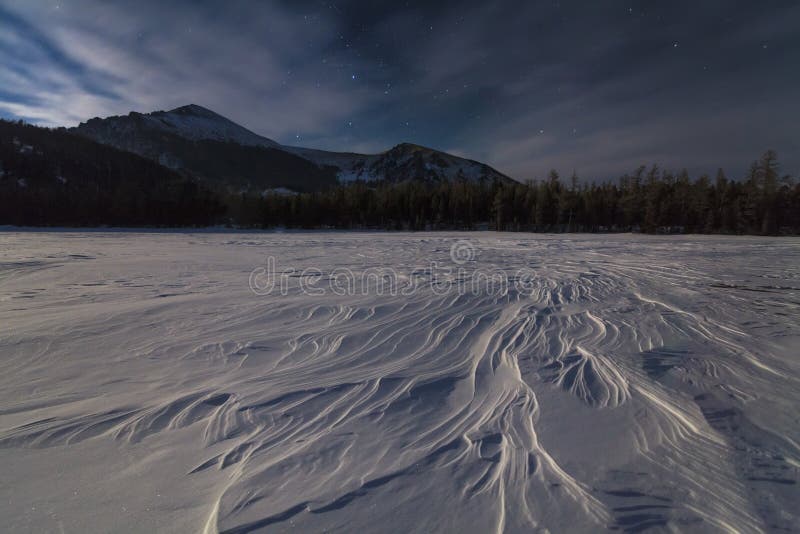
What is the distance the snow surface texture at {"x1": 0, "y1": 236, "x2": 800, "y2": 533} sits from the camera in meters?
1.60

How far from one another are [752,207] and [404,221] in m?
37.4

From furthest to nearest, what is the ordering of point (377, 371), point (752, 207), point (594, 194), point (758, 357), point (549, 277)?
point (594, 194) → point (752, 207) → point (549, 277) → point (758, 357) → point (377, 371)

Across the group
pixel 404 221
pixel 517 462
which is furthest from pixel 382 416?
pixel 404 221

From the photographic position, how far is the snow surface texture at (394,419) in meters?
1.60

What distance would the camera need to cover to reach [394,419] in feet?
7.70

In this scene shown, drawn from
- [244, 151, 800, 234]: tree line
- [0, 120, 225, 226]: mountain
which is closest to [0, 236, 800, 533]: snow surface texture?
[244, 151, 800, 234]: tree line

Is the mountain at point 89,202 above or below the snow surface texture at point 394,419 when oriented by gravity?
above

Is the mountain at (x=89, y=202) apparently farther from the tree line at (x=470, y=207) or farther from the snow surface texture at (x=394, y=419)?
the snow surface texture at (x=394, y=419)

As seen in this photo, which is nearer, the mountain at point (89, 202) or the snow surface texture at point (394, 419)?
the snow surface texture at point (394, 419)

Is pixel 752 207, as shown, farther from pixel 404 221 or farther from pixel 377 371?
pixel 377 371

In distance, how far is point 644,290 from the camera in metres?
6.52

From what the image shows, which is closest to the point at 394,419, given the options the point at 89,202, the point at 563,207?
the point at 563,207

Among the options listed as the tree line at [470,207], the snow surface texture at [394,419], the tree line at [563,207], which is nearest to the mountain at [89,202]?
the tree line at [470,207]

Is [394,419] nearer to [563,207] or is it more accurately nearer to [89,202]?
[563,207]
